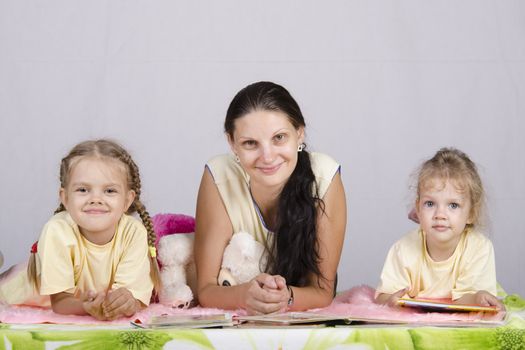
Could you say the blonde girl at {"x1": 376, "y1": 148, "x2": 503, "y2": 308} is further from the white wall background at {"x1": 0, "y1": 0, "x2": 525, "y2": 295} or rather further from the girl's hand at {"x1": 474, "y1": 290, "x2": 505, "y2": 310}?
Result: the white wall background at {"x1": 0, "y1": 0, "x2": 525, "y2": 295}

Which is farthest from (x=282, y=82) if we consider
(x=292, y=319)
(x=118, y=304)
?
(x=292, y=319)

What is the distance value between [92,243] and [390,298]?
0.92m

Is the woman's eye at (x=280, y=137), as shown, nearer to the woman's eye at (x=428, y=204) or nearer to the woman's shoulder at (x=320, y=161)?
the woman's shoulder at (x=320, y=161)

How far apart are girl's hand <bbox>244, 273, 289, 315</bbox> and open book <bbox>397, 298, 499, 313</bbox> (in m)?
0.37

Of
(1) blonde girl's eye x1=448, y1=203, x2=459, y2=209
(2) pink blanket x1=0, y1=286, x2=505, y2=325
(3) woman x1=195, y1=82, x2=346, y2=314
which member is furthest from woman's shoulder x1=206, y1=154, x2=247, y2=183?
(1) blonde girl's eye x1=448, y1=203, x2=459, y2=209

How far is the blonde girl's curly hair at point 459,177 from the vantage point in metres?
3.20

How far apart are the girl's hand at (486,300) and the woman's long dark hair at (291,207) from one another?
1.58 ft

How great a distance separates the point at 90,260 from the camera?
10.3ft

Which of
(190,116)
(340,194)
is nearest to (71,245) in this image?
(340,194)

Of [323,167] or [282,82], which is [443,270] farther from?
[282,82]

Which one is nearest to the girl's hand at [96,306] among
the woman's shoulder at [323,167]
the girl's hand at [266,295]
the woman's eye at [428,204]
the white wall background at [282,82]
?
the girl's hand at [266,295]

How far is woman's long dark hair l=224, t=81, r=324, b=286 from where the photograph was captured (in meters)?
3.17

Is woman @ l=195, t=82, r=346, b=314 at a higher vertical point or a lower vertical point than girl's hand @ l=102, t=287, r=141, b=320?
higher

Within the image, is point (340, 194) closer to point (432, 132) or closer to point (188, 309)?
point (188, 309)
